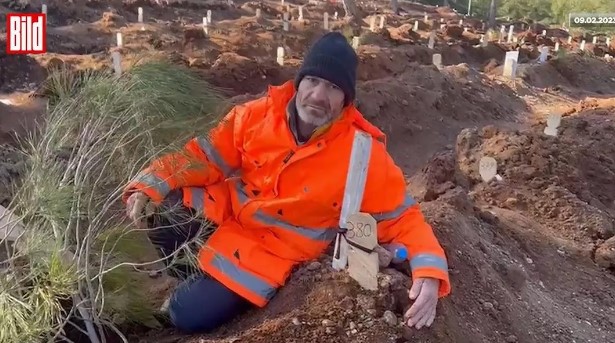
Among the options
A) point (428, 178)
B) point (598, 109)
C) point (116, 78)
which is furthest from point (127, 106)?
point (598, 109)

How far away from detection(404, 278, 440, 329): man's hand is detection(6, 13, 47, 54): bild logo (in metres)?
9.46

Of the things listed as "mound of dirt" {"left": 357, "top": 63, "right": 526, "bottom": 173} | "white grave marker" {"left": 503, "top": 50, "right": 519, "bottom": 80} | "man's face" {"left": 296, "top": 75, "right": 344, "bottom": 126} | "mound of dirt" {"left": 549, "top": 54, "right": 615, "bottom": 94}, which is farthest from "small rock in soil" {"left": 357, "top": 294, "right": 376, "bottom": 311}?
"mound of dirt" {"left": 549, "top": 54, "right": 615, "bottom": 94}

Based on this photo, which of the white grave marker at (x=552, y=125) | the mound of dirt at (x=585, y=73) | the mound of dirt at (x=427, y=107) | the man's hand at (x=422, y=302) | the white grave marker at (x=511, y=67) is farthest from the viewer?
the mound of dirt at (x=585, y=73)

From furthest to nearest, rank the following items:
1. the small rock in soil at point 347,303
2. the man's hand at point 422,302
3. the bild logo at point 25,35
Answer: the bild logo at point 25,35
the small rock in soil at point 347,303
the man's hand at point 422,302

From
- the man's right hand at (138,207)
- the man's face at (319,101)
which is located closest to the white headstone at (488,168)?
the man's face at (319,101)

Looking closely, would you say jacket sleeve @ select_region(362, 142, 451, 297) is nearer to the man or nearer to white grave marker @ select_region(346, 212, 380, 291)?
the man

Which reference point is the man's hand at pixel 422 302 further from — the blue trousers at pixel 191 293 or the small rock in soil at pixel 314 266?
the blue trousers at pixel 191 293

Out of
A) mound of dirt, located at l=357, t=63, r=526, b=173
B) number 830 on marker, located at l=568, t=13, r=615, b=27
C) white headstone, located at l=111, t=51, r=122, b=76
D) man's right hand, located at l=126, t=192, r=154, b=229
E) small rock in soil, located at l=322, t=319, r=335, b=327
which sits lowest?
mound of dirt, located at l=357, t=63, r=526, b=173

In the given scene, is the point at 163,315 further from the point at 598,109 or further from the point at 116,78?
the point at 598,109

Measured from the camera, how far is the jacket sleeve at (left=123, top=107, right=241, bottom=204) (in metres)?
2.30

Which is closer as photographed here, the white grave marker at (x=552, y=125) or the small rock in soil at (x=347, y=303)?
the small rock in soil at (x=347, y=303)

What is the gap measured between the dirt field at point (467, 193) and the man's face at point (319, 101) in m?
0.52

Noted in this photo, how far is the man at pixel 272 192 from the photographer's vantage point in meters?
2.41

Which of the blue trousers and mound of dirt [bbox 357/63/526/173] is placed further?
mound of dirt [bbox 357/63/526/173]
